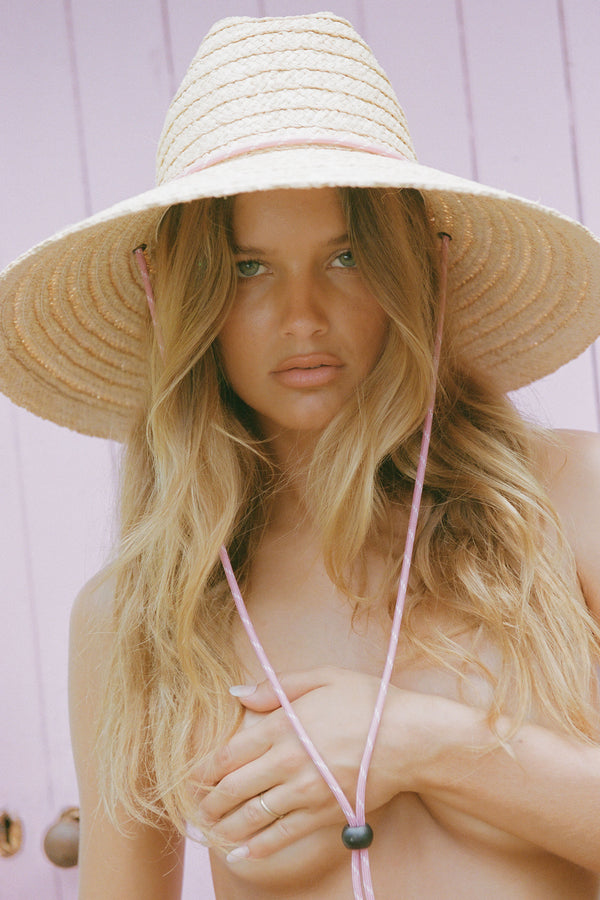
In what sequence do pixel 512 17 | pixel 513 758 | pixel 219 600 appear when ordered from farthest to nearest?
pixel 512 17
pixel 219 600
pixel 513 758

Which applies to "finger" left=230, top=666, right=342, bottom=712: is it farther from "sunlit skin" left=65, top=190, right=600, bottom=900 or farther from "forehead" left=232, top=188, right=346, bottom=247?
"forehead" left=232, top=188, right=346, bottom=247

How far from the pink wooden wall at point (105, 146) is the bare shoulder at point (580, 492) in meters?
0.33

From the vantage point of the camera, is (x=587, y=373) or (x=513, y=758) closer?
(x=513, y=758)

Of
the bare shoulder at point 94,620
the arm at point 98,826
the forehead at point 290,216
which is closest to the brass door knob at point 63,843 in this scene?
the arm at point 98,826

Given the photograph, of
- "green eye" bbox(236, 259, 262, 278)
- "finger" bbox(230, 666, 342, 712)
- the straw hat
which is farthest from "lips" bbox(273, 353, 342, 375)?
"finger" bbox(230, 666, 342, 712)

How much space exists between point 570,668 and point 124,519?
543 millimetres

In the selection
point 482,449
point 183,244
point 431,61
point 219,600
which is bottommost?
point 219,600

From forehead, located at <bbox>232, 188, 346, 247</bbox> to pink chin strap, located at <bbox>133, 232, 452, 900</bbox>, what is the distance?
147mm

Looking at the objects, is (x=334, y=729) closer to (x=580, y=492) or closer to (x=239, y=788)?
(x=239, y=788)

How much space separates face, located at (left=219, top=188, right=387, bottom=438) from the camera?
1042mm

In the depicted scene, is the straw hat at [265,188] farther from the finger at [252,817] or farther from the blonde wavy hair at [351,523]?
the finger at [252,817]

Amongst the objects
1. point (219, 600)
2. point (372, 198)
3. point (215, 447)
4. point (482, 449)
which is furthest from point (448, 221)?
point (219, 600)

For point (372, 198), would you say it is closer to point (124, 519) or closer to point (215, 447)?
point (215, 447)

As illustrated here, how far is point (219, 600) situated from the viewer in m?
1.15
